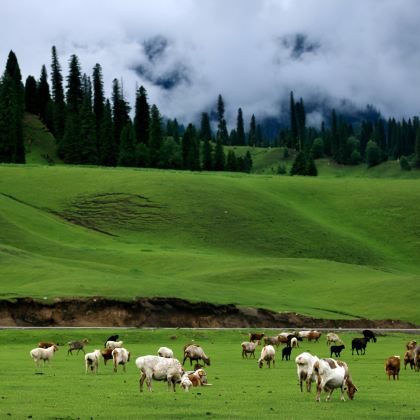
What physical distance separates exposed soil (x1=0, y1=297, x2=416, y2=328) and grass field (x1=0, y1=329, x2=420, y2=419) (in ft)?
56.2

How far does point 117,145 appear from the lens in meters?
176

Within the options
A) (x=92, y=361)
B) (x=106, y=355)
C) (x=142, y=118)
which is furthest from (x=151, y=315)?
(x=142, y=118)

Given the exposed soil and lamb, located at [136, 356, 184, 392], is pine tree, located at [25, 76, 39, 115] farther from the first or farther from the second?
lamb, located at [136, 356, 184, 392]

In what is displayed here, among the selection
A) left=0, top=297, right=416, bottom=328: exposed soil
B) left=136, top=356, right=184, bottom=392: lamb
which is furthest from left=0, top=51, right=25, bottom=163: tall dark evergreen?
left=136, top=356, right=184, bottom=392: lamb

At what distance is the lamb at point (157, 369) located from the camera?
95.7ft

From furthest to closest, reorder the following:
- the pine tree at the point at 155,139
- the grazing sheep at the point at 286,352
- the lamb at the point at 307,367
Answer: the pine tree at the point at 155,139
the grazing sheep at the point at 286,352
the lamb at the point at 307,367

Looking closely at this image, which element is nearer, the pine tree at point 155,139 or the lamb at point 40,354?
the lamb at point 40,354

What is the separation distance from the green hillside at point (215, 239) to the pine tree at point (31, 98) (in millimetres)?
Result: 48662

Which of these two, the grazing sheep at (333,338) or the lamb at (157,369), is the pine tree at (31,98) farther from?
the lamb at (157,369)

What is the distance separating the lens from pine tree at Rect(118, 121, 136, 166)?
17000cm

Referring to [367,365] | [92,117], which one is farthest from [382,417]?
[92,117]

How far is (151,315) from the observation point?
67875mm

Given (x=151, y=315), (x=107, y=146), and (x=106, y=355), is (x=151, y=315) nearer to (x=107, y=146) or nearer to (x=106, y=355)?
(x=106, y=355)

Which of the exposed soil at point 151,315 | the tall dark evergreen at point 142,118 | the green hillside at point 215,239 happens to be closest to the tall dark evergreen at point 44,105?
the tall dark evergreen at point 142,118
